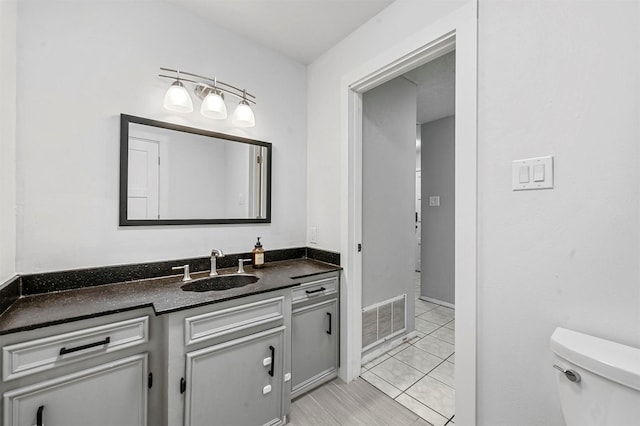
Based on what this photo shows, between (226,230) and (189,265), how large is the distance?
0.34 metres

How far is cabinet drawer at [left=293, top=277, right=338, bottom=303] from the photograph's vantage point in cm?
171

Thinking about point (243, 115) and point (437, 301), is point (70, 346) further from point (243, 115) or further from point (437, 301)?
point (437, 301)

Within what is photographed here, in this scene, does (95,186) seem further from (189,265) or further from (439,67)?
(439,67)

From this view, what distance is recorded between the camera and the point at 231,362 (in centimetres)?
133

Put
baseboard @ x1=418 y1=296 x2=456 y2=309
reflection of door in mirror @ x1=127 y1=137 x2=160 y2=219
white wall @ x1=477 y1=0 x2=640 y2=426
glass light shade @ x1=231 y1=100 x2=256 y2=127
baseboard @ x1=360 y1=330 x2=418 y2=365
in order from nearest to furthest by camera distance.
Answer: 1. white wall @ x1=477 y1=0 x2=640 y2=426
2. reflection of door in mirror @ x1=127 y1=137 x2=160 y2=219
3. glass light shade @ x1=231 y1=100 x2=256 y2=127
4. baseboard @ x1=360 y1=330 x2=418 y2=365
5. baseboard @ x1=418 y1=296 x2=456 y2=309

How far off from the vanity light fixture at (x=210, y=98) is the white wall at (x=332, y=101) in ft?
1.82

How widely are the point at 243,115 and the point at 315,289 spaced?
1.32 m

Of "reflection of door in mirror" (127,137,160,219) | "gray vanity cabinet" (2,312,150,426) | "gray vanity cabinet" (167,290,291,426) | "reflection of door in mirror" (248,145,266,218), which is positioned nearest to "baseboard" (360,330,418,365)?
"gray vanity cabinet" (167,290,291,426)

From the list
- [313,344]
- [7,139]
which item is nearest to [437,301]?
[313,344]

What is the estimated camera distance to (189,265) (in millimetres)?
1729

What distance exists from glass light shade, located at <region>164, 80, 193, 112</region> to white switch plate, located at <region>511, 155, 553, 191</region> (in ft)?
5.85

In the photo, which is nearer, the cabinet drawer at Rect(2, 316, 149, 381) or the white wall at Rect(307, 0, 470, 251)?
the cabinet drawer at Rect(2, 316, 149, 381)

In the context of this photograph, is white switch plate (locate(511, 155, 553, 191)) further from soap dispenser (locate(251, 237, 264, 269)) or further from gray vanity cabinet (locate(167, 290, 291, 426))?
soap dispenser (locate(251, 237, 264, 269))

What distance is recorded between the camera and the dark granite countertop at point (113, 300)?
101 centimetres
